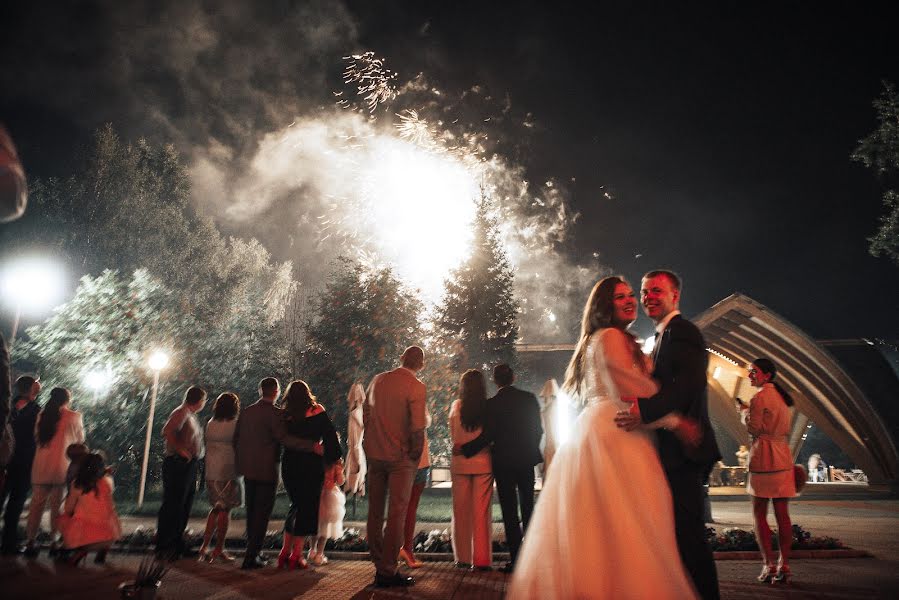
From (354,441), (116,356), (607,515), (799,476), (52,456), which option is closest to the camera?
(607,515)

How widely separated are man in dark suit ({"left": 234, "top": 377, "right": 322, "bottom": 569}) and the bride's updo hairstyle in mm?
4415

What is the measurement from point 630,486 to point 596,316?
120 centimetres

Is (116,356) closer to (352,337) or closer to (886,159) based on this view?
(352,337)

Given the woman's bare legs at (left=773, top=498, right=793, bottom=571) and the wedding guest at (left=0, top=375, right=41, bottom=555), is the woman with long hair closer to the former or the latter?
the woman's bare legs at (left=773, top=498, right=793, bottom=571)

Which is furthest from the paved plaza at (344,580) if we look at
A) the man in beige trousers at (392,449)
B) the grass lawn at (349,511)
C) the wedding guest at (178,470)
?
the grass lawn at (349,511)

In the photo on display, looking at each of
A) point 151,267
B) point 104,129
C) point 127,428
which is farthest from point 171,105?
point 127,428

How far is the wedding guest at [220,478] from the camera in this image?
8.24 metres

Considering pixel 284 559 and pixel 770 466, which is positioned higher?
pixel 770 466

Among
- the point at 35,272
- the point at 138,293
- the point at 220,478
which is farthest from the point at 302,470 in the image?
the point at 35,272

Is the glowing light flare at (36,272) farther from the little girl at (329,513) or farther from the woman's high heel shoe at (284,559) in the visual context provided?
the woman's high heel shoe at (284,559)

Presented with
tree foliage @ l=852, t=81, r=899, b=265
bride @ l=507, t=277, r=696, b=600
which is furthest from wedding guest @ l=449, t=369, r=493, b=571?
tree foliage @ l=852, t=81, r=899, b=265

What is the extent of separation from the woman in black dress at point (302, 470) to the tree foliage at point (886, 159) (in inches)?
928

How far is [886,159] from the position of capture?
75.5 ft

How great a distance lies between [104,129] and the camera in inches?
1607
